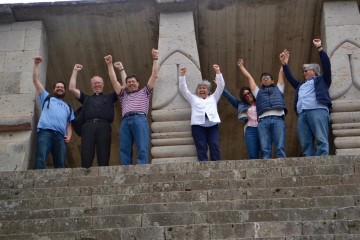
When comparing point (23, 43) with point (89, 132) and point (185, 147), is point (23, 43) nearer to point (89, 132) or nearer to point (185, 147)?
point (89, 132)

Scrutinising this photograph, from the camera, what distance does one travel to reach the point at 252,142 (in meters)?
8.50

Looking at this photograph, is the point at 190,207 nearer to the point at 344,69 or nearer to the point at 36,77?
the point at 36,77

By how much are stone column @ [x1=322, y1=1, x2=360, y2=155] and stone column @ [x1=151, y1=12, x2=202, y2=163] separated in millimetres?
2039

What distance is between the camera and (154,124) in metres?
9.15

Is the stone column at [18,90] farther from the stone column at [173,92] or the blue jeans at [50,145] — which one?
the stone column at [173,92]

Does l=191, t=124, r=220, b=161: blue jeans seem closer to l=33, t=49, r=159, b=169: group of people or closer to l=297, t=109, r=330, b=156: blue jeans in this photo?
l=33, t=49, r=159, b=169: group of people

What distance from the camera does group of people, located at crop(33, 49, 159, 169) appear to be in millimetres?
8227

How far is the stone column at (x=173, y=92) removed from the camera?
29.0 ft

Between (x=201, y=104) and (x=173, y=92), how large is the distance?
918 millimetres

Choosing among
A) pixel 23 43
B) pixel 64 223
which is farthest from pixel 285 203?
pixel 23 43

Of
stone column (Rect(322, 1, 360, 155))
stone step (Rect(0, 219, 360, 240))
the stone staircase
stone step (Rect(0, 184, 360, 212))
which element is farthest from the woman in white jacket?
stone step (Rect(0, 219, 360, 240))

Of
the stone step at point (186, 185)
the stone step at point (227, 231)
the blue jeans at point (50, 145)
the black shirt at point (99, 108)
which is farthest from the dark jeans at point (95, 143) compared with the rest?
the stone step at point (227, 231)

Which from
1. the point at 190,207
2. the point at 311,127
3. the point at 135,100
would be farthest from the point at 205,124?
the point at 190,207

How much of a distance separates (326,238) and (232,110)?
7818 millimetres
